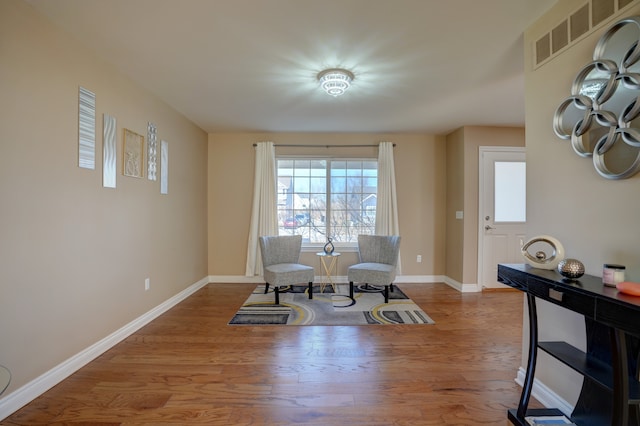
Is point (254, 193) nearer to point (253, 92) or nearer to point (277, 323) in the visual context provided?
point (253, 92)

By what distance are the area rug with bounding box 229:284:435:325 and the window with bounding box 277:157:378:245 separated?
1027mm

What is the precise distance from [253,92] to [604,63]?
9.07ft

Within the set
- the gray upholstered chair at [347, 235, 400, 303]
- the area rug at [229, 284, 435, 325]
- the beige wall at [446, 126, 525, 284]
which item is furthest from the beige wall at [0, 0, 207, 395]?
the beige wall at [446, 126, 525, 284]

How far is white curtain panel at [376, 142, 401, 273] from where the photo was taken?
4539 mm

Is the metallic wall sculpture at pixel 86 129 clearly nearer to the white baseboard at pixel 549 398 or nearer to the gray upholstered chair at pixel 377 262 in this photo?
the gray upholstered chair at pixel 377 262

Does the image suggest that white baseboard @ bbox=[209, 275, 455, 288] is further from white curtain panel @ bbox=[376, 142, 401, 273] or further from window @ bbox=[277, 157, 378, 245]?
window @ bbox=[277, 157, 378, 245]

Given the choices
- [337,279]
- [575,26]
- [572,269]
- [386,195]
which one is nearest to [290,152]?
[386,195]

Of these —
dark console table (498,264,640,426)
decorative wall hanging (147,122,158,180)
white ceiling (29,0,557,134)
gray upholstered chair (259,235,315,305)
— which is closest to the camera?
dark console table (498,264,640,426)

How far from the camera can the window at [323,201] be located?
15.6 ft

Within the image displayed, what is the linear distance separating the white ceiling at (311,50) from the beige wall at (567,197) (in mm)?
430

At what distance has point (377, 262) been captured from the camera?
13.8 feet

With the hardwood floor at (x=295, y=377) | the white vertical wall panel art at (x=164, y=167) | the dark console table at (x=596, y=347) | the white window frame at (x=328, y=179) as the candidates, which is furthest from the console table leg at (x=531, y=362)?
the white vertical wall panel art at (x=164, y=167)

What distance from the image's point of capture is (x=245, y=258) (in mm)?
4699

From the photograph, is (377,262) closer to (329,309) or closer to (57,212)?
(329,309)
